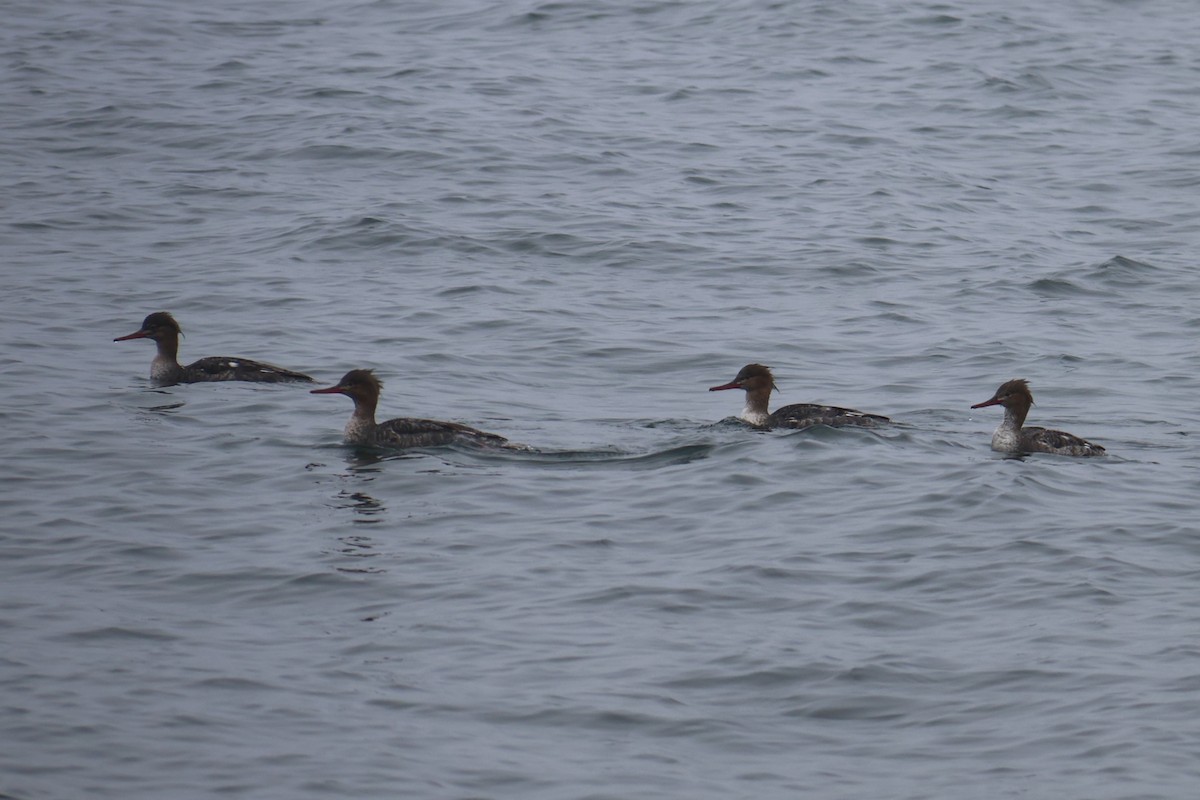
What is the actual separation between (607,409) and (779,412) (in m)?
1.60

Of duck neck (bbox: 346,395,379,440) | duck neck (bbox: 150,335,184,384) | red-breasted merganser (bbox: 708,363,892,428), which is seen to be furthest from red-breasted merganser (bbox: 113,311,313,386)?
red-breasted merganser (bbox: 708,363,892,428)

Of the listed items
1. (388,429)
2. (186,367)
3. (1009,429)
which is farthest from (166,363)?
(1009,429)

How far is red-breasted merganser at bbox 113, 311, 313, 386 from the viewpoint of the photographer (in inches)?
638

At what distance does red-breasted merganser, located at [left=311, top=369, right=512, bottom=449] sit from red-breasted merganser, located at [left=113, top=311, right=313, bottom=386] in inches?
62.9

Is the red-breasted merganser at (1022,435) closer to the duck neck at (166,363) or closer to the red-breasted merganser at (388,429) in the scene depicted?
the red-breasted merganser at (388,429)

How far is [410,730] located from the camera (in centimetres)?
912

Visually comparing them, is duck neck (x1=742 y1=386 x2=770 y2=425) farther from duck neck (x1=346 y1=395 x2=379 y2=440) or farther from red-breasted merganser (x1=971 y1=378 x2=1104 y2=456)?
duck neck (x1=346 y1=395 x2=379 y2=440)

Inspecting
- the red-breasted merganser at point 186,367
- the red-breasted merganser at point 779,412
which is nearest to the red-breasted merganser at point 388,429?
the red-breasted merganser at point 186,367

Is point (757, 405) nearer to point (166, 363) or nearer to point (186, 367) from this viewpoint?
point (186, 367)

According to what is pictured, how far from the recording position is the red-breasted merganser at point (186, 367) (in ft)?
53.2

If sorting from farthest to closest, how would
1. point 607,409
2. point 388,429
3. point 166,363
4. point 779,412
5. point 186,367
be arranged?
point 166,363, point 186,367, point 607,409, point 779,412, point 388,429

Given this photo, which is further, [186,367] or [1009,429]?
[186,367]

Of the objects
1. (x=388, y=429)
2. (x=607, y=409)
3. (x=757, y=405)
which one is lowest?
(x=607, y=409)

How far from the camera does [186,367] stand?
54.3ft
